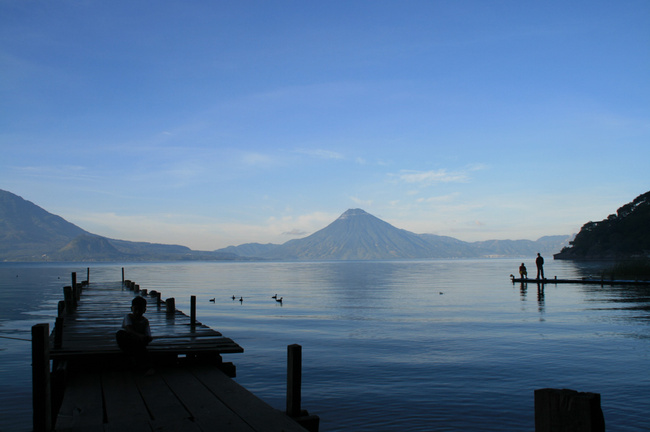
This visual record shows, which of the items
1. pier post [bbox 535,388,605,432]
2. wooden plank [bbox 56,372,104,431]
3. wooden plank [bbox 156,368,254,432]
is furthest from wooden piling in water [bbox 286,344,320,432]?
pier post [bbox 535,388,605,432]

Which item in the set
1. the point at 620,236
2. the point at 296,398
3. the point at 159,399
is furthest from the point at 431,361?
the point at 620,236

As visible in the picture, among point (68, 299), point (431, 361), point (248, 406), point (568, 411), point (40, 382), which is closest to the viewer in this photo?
point (568, 411)

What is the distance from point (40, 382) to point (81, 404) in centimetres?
140

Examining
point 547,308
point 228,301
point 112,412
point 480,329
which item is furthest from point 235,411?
point 228,301

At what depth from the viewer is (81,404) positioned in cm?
883

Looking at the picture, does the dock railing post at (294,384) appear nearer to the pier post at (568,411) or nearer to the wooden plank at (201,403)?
the wooden plank at (201,403)

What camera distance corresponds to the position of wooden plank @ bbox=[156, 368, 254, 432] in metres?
7.67

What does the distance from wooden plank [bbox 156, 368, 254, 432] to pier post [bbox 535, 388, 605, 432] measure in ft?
15.3

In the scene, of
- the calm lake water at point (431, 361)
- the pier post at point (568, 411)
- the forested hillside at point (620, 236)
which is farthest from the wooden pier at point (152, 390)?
the forested hillside at point (620, 236)

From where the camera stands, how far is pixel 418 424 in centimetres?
1229

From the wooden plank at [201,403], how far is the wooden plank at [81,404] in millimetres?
1388

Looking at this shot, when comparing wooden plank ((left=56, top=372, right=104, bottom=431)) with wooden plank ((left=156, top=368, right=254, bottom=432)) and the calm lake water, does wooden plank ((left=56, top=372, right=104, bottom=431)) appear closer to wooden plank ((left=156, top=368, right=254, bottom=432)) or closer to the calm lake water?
wooden plank ((left=156, top=368, right=254, bottom=432))

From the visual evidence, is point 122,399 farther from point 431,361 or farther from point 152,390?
point 431,361

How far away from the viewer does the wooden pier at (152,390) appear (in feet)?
25.2
